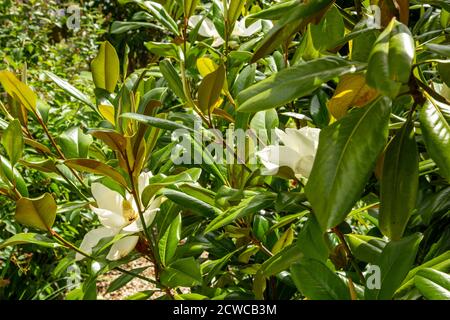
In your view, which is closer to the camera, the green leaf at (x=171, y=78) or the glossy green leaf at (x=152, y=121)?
the glossy green leaf at (x=152, y=121)

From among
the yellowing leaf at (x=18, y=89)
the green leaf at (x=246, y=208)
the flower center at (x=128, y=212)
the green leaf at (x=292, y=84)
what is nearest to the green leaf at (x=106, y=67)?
the yellowing leaf at (x=18, y=89)

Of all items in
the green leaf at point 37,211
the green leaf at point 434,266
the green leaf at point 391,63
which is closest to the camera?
the green leaf at point 391,63

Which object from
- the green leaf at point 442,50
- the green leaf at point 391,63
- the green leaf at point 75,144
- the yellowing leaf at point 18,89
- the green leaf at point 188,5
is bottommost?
the green leaf at point 75,144

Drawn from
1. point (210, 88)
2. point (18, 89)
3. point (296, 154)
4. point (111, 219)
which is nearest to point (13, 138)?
point (18, 89)

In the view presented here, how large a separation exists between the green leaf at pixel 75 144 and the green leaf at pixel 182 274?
0.26m

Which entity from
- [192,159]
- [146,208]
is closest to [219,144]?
[192,159]

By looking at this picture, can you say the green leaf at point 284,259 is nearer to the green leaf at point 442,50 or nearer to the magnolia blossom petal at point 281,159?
the magnolia blossom petal at point 281,159

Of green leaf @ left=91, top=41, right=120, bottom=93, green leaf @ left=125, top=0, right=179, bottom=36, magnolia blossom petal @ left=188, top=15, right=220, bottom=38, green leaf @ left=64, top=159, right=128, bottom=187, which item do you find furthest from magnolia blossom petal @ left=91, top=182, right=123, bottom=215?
magnolia blossom petal @ left=188, top=15, right=220, bottom=38

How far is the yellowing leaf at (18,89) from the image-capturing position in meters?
0.85

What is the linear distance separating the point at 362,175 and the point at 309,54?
1.32ft

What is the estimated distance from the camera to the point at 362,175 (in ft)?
1.79

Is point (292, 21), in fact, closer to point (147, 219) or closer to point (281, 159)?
point (281, 159)

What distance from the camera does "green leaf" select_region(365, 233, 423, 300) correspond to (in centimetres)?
67
